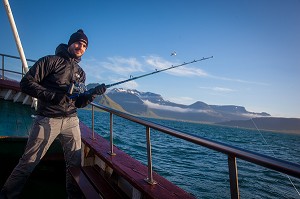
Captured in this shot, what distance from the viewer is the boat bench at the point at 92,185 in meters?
3.02

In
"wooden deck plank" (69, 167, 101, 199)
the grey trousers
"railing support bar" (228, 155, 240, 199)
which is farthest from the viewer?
the grey trousers

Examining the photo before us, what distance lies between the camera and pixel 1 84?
6785 millimetres

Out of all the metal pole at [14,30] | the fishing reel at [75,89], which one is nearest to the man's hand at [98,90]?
the fishing reel at [75,89]

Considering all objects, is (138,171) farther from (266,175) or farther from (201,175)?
(266,175)

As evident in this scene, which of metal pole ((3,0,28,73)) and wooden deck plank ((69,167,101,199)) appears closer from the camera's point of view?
wooden deck plank ((69,167,101,199))

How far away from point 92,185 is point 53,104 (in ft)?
4.69

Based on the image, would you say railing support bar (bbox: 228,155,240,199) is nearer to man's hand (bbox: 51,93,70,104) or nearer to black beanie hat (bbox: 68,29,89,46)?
man's hand (bbox: 51,93,70,104)

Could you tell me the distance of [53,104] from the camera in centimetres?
322

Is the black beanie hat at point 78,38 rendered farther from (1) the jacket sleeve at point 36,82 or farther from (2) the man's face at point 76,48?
(1) the jacket sleeve at point 36,82

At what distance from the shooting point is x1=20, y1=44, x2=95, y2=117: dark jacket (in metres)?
3.02

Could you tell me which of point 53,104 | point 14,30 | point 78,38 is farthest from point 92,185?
point 14,30

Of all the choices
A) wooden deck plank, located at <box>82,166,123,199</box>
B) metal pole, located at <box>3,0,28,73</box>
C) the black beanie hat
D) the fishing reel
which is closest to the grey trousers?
the fishing reel

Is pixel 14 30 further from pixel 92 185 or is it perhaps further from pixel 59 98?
pixel 92 185

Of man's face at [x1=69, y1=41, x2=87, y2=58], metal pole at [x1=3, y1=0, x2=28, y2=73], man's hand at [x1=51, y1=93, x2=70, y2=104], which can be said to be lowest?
man's hand at [x1=51, y1=93, x2=70, y2=104]
